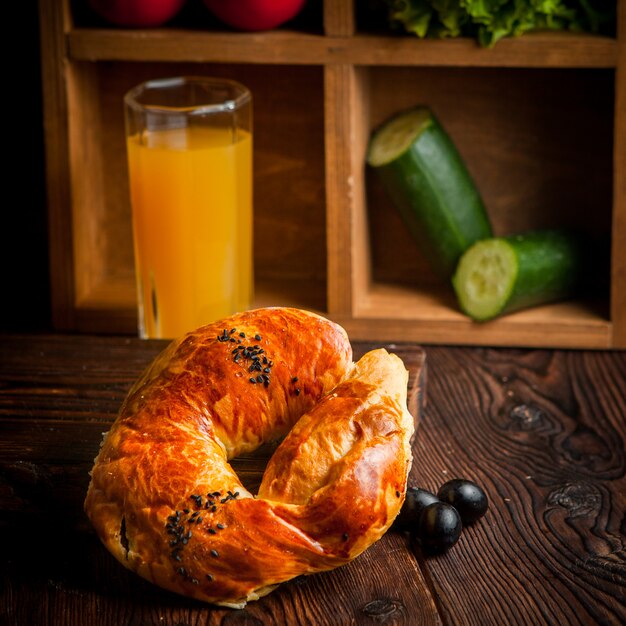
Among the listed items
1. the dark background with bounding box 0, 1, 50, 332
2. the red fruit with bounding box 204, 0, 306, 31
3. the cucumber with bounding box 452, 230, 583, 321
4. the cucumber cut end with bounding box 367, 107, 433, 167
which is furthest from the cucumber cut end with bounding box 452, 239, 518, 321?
the dark background with bounding box 0, 1, 50, 332

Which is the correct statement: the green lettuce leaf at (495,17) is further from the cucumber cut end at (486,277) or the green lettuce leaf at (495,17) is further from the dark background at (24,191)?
the dark background at (24,191)

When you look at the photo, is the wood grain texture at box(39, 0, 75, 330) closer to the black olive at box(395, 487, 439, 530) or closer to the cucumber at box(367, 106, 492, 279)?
the cucumber at box(367, 106, 492, 279)

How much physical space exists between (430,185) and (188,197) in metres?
0.43

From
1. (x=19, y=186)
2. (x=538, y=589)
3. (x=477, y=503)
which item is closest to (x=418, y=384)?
(x=477, y=503)

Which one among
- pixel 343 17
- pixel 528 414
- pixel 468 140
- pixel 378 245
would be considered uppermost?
pixel 343 17

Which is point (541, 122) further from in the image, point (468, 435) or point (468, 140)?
point (468, 435)

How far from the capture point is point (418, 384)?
1389mm

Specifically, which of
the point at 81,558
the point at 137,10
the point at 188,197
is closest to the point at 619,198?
the point at 188,197

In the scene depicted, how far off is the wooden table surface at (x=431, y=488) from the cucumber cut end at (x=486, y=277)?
0.38 ft

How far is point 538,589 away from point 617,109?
0.90 meters

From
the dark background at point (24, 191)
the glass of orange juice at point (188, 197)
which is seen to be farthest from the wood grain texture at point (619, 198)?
the dark background at point (24, 191)

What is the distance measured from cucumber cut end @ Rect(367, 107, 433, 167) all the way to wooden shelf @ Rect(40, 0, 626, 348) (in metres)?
0.03

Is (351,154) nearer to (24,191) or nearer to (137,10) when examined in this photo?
(137,10)

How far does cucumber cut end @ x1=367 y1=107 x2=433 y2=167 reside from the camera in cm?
179
